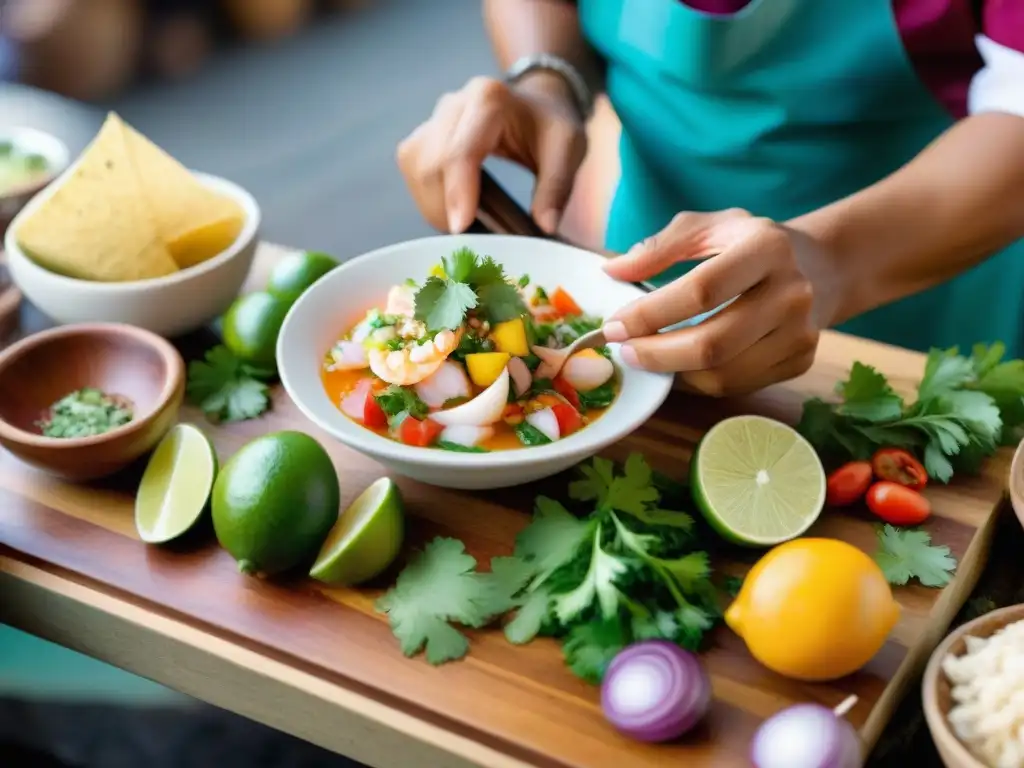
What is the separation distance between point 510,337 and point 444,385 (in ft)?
0.31

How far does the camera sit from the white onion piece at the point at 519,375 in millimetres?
1195

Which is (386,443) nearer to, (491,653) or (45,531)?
(491,653)

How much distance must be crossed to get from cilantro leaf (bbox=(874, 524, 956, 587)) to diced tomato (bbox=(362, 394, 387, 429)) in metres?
0.57

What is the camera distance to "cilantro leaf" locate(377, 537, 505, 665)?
1.01 m

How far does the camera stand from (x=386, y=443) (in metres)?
1.10

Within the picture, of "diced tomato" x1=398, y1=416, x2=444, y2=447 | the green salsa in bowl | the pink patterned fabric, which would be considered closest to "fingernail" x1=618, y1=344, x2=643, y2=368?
"diced tomato" x1=398, y1=416, x2=444, y2=447

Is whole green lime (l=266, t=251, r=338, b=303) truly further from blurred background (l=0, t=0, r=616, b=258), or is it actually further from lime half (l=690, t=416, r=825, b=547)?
blurred background (l=0, t=0, r=616, b=258)

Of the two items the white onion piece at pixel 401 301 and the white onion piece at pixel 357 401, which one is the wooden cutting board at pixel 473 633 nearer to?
the white onion piece at pixel 357 401

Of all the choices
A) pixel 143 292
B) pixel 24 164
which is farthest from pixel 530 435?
pixel 24 164

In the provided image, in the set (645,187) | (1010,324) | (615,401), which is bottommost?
(1010,324)

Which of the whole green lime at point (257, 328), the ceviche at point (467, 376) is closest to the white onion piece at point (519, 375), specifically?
the ceviche at point (467, 376)

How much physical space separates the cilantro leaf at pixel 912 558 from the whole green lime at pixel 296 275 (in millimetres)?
803

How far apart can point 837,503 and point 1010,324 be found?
827 millimetres

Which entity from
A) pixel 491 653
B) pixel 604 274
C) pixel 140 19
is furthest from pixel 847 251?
pixel 140 19
